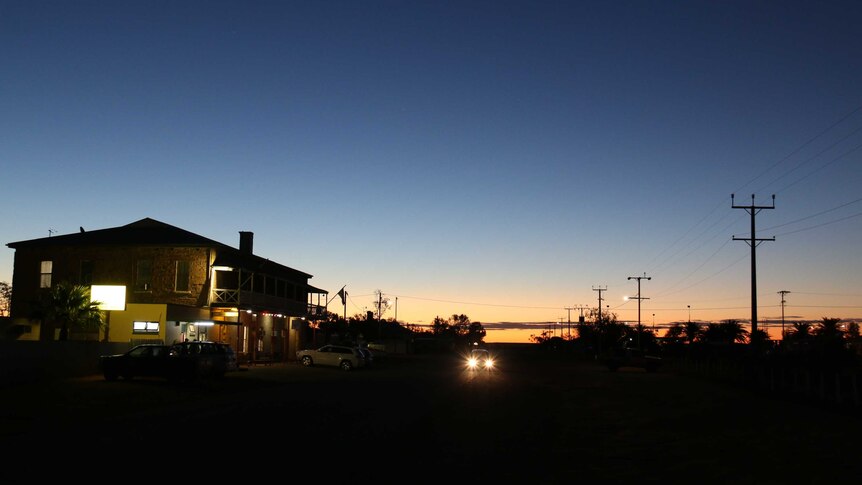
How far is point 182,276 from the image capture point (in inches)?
1972

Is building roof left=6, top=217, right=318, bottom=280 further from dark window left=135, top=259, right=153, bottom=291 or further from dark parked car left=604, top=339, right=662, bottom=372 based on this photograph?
dark parked car left=604, top=339, right=662, bottom=372

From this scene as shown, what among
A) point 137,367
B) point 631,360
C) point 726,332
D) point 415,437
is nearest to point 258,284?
point 137,367

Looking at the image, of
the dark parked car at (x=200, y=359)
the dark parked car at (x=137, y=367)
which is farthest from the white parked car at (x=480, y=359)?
the dark parked car at (x=137, y=367)

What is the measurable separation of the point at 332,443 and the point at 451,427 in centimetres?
389

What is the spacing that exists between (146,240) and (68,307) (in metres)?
11.7

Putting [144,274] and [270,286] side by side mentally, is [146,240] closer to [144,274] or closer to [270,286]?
[144,274]

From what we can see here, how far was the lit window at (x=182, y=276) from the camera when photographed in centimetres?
5000

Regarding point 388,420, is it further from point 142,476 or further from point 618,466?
point 142,476

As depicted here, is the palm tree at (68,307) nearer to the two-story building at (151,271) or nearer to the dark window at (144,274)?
the two-story building at (151,271)

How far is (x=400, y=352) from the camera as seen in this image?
120 metres

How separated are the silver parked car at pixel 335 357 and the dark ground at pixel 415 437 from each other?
73.7 feet

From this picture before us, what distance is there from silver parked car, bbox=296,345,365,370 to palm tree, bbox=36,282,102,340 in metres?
15.3

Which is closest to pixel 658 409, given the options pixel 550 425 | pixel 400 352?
pixel 550 425

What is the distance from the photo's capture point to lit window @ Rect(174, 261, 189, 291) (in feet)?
164
